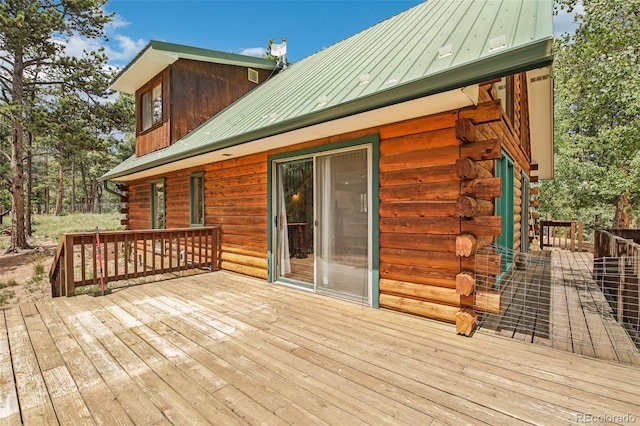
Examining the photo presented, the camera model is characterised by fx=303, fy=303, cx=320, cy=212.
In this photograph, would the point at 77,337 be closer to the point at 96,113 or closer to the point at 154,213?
the point at 154,213

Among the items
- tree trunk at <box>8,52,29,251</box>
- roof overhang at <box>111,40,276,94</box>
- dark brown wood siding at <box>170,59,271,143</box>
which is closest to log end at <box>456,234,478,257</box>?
dark brown wood siding at <box>170,59,271,143</box>

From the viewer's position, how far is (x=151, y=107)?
7930 mm

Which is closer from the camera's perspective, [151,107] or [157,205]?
[151,107]

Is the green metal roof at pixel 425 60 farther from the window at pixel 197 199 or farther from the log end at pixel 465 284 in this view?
the log end at pixel 465 284

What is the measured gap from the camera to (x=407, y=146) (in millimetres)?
3277

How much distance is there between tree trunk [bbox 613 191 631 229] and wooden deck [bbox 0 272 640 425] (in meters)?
15.5

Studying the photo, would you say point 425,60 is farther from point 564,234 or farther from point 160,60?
point 564,234

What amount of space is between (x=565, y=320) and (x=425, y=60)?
3126mm

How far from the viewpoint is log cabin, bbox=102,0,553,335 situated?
268cm

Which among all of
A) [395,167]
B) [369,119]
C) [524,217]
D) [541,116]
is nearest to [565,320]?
[395,167]

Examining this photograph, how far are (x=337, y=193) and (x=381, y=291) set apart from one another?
134cm

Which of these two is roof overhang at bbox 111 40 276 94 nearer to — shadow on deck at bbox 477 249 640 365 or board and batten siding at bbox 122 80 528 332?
board and batten siding at bbox 122 80 528 332

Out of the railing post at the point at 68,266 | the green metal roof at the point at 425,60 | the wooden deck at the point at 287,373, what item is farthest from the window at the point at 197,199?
the wooden deck at the point at 287,373

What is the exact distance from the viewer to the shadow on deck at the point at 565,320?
2605mm
